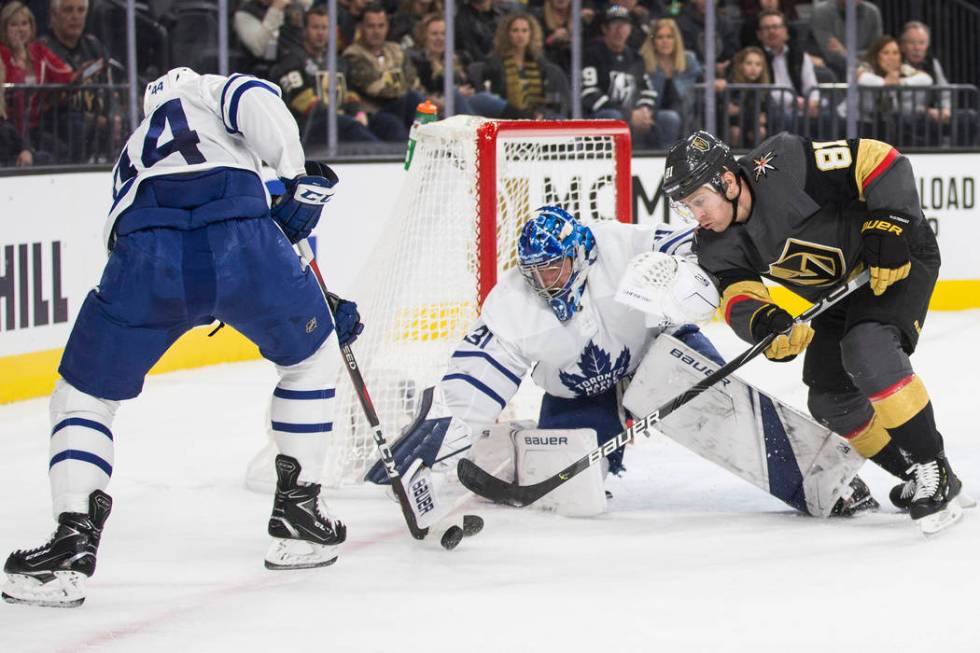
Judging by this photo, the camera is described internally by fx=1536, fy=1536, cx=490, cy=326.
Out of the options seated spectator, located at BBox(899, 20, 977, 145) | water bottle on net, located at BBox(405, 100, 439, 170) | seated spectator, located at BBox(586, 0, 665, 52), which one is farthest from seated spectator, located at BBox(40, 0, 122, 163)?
seated spectator, located at BBox(899, 20, 977, 145)

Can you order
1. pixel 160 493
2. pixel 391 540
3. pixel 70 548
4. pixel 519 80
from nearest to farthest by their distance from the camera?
pixel 70 548 → pixel 391 540 → pixel 160 493 → pixel 519 80

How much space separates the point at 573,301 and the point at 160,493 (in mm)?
1224

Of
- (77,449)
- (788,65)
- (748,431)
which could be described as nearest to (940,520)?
(748,431)

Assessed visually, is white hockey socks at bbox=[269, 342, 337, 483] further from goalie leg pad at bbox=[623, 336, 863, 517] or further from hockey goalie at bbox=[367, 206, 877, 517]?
goalie leg pad at bbox=[623, 336, 863, 517]

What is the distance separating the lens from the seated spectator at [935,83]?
752 centimetres

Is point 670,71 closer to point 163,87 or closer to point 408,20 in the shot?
point 408,20

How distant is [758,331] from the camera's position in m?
3.22

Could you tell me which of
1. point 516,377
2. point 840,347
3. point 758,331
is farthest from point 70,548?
point 840,347

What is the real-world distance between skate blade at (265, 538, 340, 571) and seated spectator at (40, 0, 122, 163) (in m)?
2.86

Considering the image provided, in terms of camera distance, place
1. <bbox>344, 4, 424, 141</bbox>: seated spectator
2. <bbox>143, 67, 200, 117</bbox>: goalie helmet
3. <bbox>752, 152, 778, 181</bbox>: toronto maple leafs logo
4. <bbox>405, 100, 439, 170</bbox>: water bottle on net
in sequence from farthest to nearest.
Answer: <bbox>344, 4, 424, 141</bbox>: seated spectator, <bbox>405, 100, 439, 170</bbox>: water bottle on net, <bbox>752, 152, 778, 181</bbox>: toronto maple leafs logo, <bbox>143, 67, 200, 117</bbox>: goalie helmet

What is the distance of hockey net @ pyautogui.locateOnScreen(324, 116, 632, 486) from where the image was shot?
3.91 meters

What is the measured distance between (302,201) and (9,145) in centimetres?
269

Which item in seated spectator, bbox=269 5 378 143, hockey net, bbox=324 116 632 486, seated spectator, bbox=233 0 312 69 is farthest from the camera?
seated spectator, bbox=269 5 378 143

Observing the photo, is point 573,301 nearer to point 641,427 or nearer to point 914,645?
point 641,427
